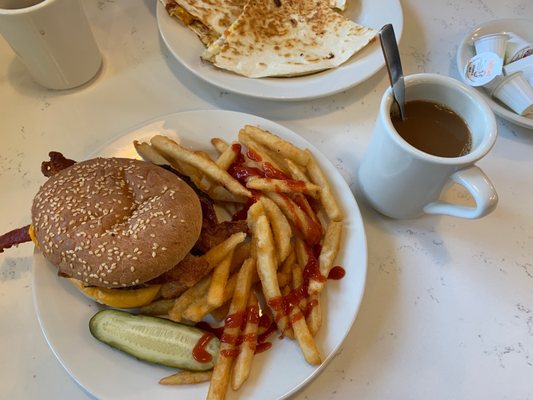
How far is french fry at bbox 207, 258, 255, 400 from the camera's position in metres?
1.13

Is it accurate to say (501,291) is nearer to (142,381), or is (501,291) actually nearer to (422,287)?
(422,287)

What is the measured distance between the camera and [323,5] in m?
1.87

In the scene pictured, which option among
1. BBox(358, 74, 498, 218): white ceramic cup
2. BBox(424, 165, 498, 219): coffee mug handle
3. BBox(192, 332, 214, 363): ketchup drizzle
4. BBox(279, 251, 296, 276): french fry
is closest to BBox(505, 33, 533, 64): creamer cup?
BBox(358, 74, 498, 218): white ceramic cup

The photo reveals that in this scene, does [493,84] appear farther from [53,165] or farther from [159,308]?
[53,165]

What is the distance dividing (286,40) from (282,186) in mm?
754

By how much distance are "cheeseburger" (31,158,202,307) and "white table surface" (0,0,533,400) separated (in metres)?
0.30

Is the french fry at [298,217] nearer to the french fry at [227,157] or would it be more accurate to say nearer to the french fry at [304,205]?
the french fry at [304,205]

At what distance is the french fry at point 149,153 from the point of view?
4.77 ft

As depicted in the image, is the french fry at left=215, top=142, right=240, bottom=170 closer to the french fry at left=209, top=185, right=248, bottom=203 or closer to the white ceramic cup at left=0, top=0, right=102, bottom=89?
the french fry at left=209, top=185, right=248, bottom=203

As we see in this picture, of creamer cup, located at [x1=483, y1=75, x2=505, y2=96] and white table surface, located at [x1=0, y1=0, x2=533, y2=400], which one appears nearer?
white table surface, located at [x1=0, y1=0, x2=533, y2=400]

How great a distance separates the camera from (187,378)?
118 centimetres

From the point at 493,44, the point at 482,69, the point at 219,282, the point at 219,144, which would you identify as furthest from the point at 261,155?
the point at 493,44

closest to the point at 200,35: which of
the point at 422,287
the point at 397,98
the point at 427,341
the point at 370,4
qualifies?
the point at 370,4

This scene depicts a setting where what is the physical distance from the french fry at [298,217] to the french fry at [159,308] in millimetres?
416
